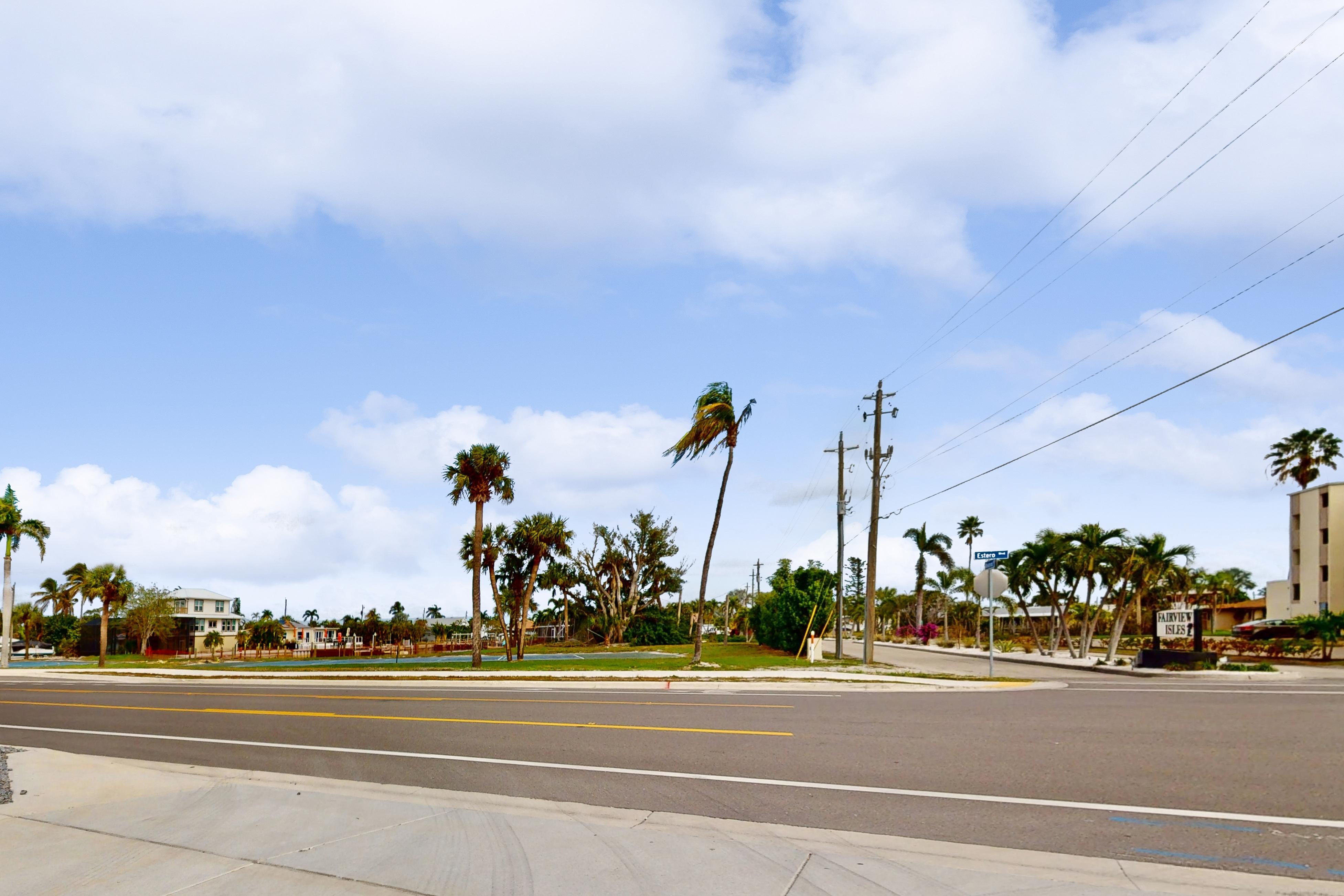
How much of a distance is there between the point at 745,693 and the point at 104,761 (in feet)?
41.7

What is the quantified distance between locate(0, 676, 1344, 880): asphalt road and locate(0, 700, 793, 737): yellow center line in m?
0.10

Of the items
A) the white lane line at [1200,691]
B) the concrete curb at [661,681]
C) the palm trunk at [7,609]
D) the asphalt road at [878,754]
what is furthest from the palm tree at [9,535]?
the white lane line at [1200,691]

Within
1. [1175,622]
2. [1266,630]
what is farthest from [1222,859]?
[1266,630]

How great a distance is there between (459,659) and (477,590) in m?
14.3

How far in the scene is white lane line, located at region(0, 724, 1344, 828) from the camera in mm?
7590

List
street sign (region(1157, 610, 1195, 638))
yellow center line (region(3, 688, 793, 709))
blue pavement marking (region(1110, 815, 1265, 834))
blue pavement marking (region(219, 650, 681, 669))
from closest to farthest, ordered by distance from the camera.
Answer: blue pavement marking (region(1110, 815, 1265, 834)), yellow center line (region(3, 688, 793, 709)), street sign (region(1157, 610, 1195, 638)), blue pavement marking (region(219, 650, 681, 669))

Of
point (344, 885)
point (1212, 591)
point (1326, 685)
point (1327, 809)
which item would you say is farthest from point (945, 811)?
point (1212, 591)

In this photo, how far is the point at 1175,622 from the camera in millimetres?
41031

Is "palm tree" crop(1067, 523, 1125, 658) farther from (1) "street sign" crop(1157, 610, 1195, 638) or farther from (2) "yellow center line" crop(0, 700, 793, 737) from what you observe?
(2) "yellow center line" crop(0, 700, 793, 737)

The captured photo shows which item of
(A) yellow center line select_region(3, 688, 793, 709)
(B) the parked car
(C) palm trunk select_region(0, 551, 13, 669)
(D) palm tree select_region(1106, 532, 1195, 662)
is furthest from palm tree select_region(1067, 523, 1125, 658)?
(C) palm trunk select_region(0, 551, 13, 669)

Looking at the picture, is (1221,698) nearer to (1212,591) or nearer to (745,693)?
(745,693)

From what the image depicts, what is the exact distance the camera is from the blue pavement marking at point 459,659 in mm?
47906

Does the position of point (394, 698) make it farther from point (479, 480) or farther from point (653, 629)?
point (653, 629)

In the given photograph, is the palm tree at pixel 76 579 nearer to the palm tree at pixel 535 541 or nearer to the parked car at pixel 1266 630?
the palm tree at pixel 535 541
